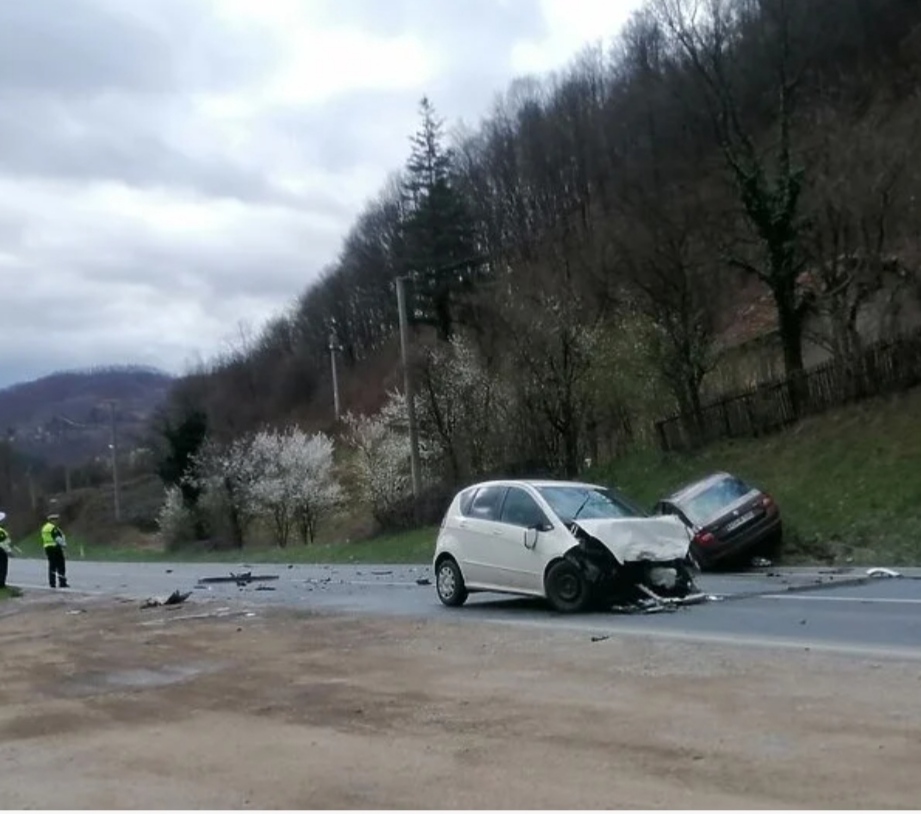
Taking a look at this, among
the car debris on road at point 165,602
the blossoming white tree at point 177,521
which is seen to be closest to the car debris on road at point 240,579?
the car debris on road at point 165,602

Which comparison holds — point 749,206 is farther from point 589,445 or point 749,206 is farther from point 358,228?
point 358,228

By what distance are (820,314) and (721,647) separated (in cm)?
2648

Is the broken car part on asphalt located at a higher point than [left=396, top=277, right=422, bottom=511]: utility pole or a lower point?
lower

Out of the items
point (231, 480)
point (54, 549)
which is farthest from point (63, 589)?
point (231, 480)

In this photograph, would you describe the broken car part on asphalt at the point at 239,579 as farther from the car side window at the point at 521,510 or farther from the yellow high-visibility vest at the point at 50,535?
the car side window at the point at 521,510

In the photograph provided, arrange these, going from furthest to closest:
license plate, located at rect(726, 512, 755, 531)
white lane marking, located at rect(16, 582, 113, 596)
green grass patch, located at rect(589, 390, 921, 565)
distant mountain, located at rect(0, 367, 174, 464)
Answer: distant mountain, located at rect(0, 367, 174, 464) < white lane marking, located at rect(16, 582, 113, 596) < green grass patch, located at rect(589, 390, 921, 565) < license plate, located at rect(726, 512, 755, 531)

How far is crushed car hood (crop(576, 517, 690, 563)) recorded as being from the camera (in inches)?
617

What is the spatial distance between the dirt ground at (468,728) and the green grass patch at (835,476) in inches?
426

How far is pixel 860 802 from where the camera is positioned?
639 cm

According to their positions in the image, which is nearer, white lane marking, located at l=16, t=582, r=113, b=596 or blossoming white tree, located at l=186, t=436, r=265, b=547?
white lane marking, located at l=16, t=582, r=113, b=596

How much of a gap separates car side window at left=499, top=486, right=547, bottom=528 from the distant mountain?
87.9m

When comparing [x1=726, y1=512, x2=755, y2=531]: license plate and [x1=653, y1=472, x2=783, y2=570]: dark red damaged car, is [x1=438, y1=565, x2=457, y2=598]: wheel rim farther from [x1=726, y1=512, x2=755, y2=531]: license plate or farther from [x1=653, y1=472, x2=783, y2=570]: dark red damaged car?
[x1=726, y1=512, x2=755, y2=531]: license plate

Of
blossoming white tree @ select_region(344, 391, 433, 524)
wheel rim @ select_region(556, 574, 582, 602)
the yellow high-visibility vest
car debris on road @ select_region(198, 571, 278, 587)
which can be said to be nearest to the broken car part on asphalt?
car debris on road @ select_region(198, 571, 278, 587)

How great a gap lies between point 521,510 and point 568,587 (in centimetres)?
130
